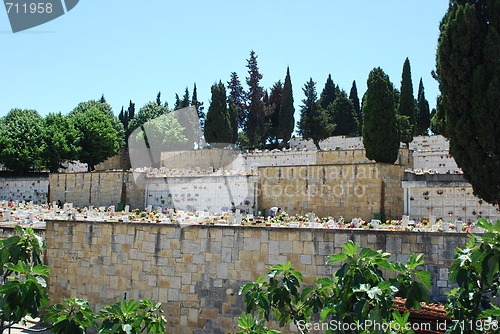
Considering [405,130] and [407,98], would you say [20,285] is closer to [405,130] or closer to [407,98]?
[405,130]

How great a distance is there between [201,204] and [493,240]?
62.6 ft

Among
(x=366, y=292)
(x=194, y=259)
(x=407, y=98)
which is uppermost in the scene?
(x=407, y=98)

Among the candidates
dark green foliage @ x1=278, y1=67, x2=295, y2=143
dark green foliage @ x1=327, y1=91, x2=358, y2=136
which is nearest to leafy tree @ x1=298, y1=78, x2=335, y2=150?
dark green foliage @ x1=278, y1=67, x2=295, y2=143

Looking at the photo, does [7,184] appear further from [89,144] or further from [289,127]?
[289,127]

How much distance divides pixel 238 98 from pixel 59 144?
15.9m

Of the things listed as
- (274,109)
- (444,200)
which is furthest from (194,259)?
(274,109)

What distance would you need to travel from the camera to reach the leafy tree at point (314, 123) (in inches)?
1513

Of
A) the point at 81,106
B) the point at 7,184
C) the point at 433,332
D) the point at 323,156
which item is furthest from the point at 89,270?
the point at 81,106

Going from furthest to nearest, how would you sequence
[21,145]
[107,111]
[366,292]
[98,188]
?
1. [107,111]
2. [21,145]
3. [98,188]
4. [366,292]

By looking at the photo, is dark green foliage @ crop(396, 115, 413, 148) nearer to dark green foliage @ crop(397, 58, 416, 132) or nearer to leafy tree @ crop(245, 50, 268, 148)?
dark green foliage @ crop(397, 58, 416, 132)

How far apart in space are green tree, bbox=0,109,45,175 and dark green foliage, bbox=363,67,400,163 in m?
24.0

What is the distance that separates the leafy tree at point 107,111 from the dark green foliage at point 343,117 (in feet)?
66.0

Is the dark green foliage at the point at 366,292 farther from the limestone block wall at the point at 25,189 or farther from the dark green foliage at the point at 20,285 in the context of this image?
the limestone block wall at the point at 25,189

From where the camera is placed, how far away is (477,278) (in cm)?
598
